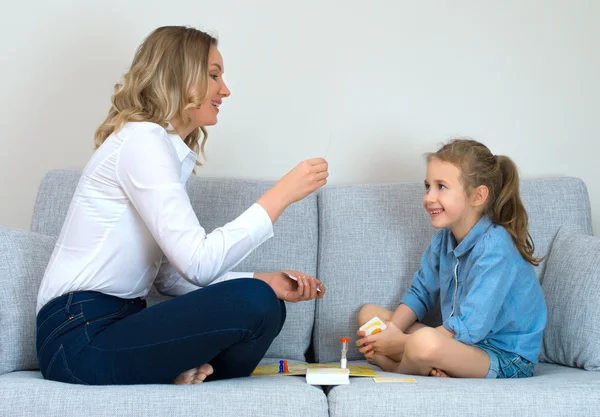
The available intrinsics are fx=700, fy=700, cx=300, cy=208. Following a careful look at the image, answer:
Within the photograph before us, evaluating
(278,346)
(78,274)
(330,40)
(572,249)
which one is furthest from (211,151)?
(572,249)

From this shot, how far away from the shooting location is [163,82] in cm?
181

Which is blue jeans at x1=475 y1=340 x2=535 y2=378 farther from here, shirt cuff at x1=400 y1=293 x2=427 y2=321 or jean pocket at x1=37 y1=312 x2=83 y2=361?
jean pocket at x1=37 y1=312 x2=83 y2=361

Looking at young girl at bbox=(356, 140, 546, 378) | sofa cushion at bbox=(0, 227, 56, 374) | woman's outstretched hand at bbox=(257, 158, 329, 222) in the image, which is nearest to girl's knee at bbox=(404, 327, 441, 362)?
young girl at bbox=(356, 140, 546, 378)

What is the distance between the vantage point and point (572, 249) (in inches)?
83.4

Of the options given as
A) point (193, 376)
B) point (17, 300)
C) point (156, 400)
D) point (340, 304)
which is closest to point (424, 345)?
point (340, 304)

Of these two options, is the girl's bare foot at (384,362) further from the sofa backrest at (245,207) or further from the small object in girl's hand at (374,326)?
the sofa backrest at (245,207)

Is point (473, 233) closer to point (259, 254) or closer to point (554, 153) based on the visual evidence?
point (259, 254)

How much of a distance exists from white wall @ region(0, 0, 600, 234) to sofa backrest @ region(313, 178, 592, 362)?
1.10ft

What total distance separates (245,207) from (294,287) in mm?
446

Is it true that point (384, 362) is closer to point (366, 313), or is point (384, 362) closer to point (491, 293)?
point (366, 313)

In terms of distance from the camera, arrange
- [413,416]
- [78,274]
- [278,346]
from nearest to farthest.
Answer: [413,416], [78,274], [278,346]

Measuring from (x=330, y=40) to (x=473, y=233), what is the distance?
99cm

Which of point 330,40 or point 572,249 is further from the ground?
point 330,40

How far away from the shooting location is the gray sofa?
1.53 meters
